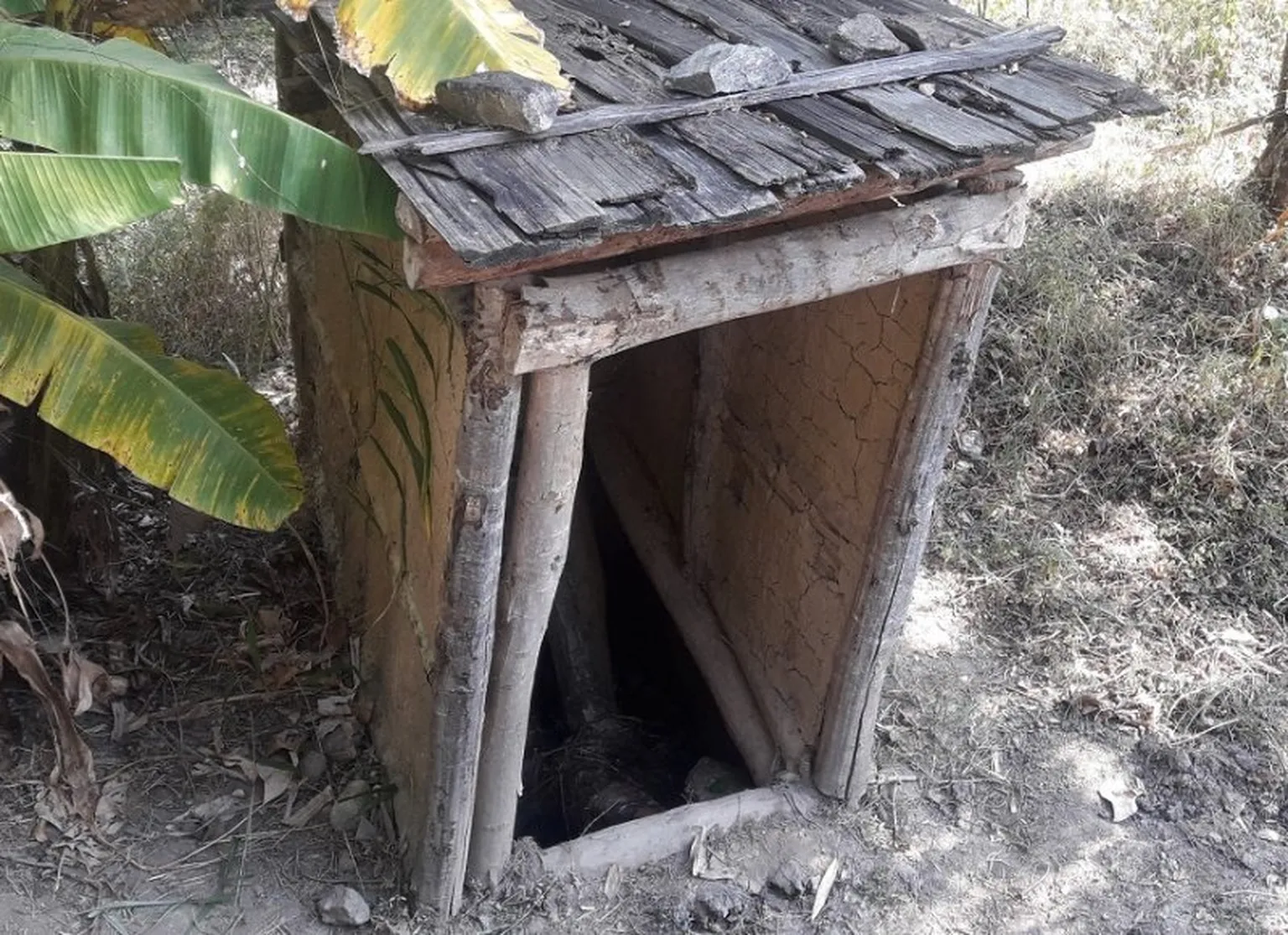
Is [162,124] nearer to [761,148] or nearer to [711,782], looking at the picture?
[761,148]

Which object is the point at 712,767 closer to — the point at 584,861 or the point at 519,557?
the point at 584,861

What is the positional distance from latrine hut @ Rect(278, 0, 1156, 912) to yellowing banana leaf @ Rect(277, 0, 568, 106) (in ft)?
0.22

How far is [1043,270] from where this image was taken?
15.0 ft

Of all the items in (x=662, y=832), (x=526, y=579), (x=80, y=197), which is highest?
(x=80, y=197)

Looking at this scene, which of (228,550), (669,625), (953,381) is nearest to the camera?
(953,381)

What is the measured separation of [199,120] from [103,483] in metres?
1.62

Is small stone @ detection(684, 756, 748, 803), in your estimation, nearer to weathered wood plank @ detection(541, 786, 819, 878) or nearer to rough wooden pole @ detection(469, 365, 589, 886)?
weathered wood plank @ detection(541, 786, 819, 878)

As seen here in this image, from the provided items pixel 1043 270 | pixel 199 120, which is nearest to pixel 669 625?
pixel 1043 270

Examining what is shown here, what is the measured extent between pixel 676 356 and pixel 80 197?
2068 millimetres

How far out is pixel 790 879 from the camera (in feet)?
9.83

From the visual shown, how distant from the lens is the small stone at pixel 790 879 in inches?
117

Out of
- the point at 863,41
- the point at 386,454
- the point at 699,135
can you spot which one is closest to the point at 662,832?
the point at 386,454

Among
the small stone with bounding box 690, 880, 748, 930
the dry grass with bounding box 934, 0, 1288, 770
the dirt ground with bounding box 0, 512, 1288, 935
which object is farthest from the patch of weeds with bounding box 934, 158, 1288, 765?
the small stone with bounding box 690, 880, 748, 930

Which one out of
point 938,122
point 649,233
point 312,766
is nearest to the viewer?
point 649,233
